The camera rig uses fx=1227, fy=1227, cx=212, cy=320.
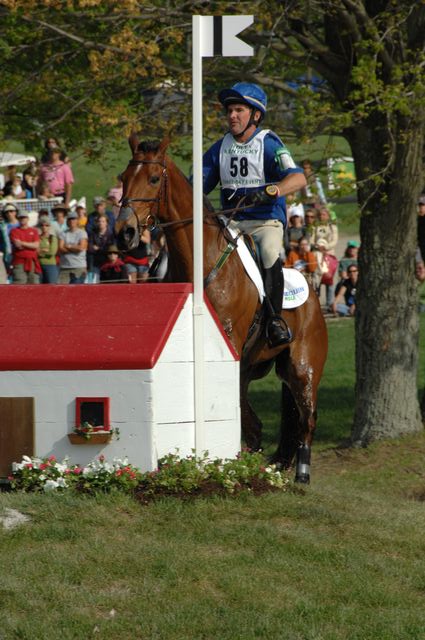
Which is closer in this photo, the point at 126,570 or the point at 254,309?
the point at 126,570

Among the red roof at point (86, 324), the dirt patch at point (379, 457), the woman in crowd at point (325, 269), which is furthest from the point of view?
the woman in crowd at point (325, 269)

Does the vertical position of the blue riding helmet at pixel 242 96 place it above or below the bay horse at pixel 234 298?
above

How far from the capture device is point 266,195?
361 inches

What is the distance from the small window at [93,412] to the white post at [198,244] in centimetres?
70

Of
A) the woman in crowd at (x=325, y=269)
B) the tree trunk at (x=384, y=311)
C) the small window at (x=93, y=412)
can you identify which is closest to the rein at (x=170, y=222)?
the small window at (x=93, y=412)

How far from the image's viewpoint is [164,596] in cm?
667

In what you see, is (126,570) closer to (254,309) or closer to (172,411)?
(172,411)

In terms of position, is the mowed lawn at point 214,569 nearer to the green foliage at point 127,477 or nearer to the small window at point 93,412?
the green foliage at point 127,477

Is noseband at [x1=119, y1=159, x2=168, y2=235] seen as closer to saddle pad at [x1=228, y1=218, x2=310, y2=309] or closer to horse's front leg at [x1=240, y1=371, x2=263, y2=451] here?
saddle pad at [x1=228, y1=218, x2=310, y2=309]

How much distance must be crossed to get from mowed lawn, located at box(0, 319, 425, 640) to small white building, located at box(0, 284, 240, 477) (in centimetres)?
45

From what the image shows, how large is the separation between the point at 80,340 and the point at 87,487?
99 centimetres

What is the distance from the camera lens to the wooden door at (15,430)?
27.0ft

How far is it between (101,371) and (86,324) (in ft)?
1.42

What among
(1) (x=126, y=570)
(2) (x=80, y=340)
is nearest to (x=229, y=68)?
(2) (x=80, y=340)
